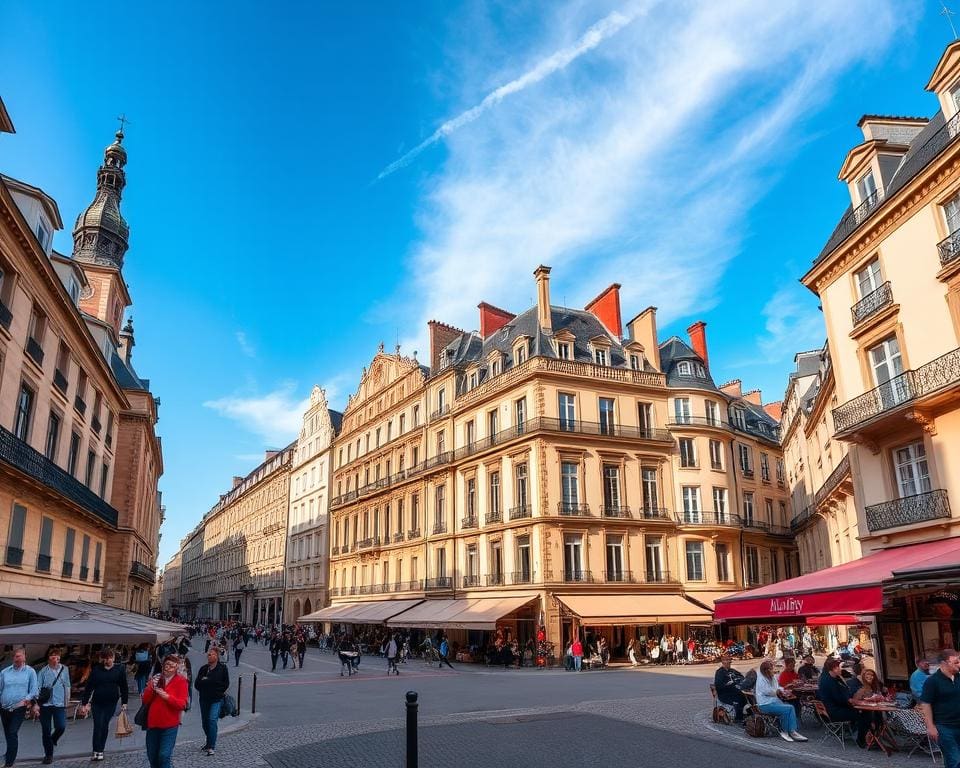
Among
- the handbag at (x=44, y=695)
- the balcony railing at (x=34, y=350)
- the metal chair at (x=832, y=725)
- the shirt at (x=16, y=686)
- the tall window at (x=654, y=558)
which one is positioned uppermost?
the balcony railing at (x=34, y=350)

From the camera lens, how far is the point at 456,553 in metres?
35.8

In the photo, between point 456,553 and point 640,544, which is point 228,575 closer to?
point 456,553

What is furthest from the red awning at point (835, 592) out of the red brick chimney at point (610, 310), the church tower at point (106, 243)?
the church tower at point (106, 243)

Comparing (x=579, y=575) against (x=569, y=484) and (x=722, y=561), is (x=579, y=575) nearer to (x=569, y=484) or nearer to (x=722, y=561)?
(x=569, y=484)

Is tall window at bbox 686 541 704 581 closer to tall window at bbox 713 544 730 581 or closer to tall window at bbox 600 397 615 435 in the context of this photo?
tall window at bbox 713 544 730 581

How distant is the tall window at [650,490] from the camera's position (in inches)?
1298

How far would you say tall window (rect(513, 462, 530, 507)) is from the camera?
1260 inches

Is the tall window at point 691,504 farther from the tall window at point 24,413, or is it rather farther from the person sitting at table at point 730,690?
the tall window at point 24,413

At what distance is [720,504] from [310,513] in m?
34.3

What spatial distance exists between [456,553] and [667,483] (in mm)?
10908

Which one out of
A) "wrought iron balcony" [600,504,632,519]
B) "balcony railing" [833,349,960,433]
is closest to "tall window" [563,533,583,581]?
"wrought iron balcony" [600,504,632,519]

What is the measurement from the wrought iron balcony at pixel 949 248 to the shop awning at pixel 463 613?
19850mm

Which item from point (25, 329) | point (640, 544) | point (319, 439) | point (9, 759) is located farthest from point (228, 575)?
point (9, 759)

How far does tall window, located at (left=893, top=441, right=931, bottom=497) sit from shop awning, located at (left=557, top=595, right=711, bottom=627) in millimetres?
14950
